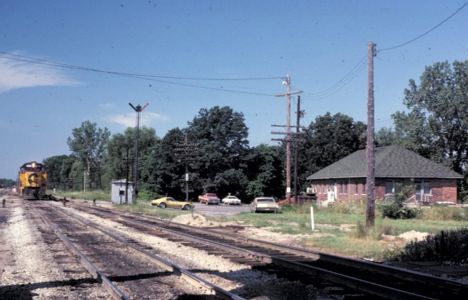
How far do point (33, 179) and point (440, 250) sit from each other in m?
52.7

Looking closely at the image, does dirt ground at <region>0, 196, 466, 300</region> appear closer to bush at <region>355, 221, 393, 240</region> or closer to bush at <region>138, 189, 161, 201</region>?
bush at <region>355, 221, 393, 240</region>

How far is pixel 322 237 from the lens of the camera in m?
21.0

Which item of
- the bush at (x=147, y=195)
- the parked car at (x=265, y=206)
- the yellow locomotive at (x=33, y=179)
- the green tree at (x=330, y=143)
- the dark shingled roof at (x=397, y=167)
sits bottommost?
the bush at (x=147, y=195)

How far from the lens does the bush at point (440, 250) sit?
14.4 meters

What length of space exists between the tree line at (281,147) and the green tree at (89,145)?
6630cm

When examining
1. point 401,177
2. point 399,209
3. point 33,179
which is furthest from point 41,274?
point 33,179

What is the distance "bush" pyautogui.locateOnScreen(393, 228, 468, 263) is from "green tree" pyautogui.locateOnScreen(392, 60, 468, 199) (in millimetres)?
70443

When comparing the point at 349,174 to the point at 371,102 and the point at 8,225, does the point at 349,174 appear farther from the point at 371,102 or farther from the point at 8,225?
the point at 8,225

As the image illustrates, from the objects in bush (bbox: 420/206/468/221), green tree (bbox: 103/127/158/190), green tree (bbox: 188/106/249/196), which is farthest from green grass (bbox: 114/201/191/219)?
green tree (bbox: 103/127/158/190)

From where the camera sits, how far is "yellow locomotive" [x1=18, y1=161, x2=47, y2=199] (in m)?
59.2

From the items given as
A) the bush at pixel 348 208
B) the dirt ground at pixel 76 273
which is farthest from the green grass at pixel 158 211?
the dirt ground at pixel 76 273

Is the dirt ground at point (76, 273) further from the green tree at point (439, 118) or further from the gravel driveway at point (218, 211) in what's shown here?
the green tree at point (439, 118)

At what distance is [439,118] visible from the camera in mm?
82625

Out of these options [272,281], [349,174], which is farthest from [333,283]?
[349,174]
